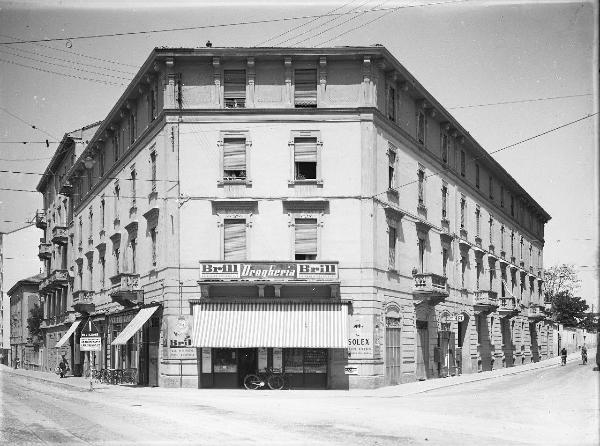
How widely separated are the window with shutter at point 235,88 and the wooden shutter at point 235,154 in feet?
5.11

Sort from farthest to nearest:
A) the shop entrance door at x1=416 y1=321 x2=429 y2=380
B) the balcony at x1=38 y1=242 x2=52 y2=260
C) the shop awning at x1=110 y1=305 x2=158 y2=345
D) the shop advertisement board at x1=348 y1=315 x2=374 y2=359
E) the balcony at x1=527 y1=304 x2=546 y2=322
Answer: the balcony at x1=38 y1=242 x2=52 y2=260
the balcony at x1=527 y1=304 x2=546 y2=322
the shop entrance door at x1=416 y1=321 x2=429 y2=380
the shop awning at x1=110 y1=305 x2=158 y2=345
the shop advertisement board at x1=348 y1=315 x2=374 y2=359

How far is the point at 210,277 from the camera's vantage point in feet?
99.1

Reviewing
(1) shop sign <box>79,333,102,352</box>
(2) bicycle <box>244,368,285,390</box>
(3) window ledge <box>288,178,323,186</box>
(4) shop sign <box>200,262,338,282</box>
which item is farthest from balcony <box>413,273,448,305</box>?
(1) shop sign <box>79,333,102,352</box>

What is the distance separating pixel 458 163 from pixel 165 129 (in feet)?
63.0

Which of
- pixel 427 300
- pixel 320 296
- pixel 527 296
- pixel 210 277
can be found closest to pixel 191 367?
pixel 210 277

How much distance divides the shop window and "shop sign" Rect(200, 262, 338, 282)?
3069mm

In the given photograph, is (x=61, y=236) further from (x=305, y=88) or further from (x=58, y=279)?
(x=305, y=88)

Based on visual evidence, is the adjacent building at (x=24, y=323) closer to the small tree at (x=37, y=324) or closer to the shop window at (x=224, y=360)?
the small tree at (x=37, y=324)

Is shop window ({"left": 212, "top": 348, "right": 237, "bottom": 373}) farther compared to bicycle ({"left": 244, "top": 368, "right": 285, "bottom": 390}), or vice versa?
shop window ({"left": 212, "top": 348, "right": 237, "bottom": 373})

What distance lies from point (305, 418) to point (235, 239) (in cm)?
1381

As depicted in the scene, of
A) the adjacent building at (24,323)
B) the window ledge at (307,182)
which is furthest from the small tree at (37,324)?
the window ledge at (307,182)

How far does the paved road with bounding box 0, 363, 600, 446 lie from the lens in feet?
47.2

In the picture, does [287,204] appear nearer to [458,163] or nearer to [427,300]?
[427,300]

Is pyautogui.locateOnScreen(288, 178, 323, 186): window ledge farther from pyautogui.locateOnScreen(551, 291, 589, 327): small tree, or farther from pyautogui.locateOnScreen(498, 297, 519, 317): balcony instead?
pyautogui.locateOnScreen(551, 291, 589, 327): small tree
